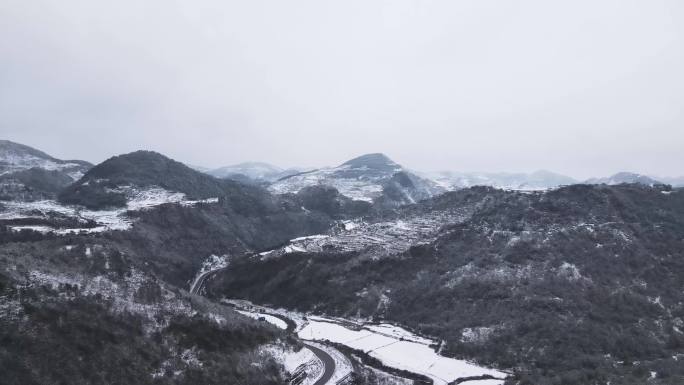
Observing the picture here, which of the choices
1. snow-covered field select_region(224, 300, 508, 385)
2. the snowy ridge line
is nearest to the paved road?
snow-covered field select_region(224, 300, 508, 385)

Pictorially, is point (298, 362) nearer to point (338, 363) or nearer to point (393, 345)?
point (338, 363)

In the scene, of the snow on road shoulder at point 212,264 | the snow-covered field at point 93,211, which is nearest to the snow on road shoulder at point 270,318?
the snow on road shoulder at point 212,264

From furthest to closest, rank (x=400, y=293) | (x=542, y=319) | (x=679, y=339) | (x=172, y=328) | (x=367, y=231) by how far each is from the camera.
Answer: (x=367, y=231) → (x=400, y=293) → (x=542, y=319) → (x=679, y=339) → (x=172, y=328)

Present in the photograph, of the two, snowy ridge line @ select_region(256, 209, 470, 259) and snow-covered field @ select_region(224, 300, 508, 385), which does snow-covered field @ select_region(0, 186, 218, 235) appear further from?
snow-covered field @ select_region(224, 300, 508, 385)

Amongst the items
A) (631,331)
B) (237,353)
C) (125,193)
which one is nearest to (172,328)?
(237,353)

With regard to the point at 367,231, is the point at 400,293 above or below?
below

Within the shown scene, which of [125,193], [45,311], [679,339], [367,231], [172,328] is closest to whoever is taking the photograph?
[45,311]

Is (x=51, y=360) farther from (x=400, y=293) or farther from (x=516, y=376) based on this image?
(x=400, y=293)
